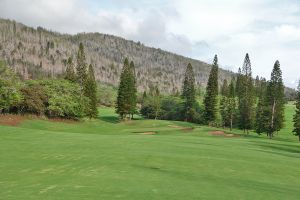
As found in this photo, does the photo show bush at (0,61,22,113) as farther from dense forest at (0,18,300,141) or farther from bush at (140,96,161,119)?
bush at (140,96,161,119)

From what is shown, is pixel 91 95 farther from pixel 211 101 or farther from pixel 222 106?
pixel 222 106

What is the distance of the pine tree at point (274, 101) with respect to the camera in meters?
83.1

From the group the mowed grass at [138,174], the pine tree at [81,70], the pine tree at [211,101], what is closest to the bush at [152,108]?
the pine tree at [211,101]

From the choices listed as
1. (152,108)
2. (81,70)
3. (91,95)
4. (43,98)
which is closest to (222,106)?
(152,108)

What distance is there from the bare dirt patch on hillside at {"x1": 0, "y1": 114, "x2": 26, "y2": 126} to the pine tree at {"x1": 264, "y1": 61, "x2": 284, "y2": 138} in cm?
5201

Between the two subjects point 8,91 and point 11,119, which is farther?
point 8,91

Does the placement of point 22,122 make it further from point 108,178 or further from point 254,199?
point 254,199

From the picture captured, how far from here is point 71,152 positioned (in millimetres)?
27500

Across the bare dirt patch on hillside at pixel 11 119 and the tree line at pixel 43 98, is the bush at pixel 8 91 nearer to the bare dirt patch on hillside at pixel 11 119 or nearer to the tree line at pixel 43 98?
the tree line at pixel 43 98

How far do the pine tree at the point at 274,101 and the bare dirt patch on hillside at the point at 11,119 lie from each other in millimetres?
52010

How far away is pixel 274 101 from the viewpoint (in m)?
83.7

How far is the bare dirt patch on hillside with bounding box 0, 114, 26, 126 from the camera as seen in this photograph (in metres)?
71.1

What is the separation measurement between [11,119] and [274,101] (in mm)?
54611

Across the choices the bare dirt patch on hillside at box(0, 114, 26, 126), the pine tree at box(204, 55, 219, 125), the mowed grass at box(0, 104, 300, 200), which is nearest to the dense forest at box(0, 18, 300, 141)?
the pine tree at box(204, 55, 219, 125)
